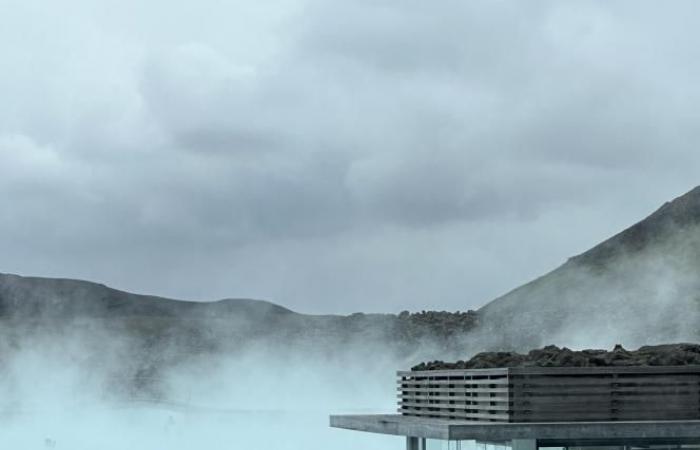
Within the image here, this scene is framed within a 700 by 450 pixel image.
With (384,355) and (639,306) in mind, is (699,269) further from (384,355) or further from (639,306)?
(384,355)

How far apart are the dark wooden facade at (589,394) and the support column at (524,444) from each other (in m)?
0.27

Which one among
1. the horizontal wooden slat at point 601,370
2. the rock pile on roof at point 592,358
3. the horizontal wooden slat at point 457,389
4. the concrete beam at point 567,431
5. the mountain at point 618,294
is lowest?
the concrete beam at point 567,431

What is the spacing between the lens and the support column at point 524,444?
50.6ft

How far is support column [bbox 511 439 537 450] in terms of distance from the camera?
15.4 metres

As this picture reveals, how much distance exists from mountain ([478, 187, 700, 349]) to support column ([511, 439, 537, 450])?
221 ft

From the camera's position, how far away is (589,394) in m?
16.0

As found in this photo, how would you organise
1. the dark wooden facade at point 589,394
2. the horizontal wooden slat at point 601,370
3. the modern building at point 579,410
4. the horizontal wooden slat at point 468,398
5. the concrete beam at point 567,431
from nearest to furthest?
the concrete beam at point 567,431, the modern building at point 579,410, the dark wooden facade at point 589,394, the horizontal wooden slat at point 601,370, the horizontal wooden slat at point 468,398

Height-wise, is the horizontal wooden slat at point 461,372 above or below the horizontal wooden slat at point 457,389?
above

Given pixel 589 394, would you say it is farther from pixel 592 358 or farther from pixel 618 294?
pixel 618 294

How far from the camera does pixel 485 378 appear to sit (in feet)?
54.7

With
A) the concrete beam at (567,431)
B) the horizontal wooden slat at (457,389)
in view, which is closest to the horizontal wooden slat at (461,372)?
the horizontal wooden slat at (457,389)

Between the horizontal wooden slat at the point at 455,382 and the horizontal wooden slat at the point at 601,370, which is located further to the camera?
the horizontal wooden slat at the point at 455,382

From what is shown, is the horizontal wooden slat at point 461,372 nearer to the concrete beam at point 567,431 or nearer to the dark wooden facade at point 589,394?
the dark wooden facade at point 589,394

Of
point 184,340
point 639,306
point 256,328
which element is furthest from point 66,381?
point 639,306
